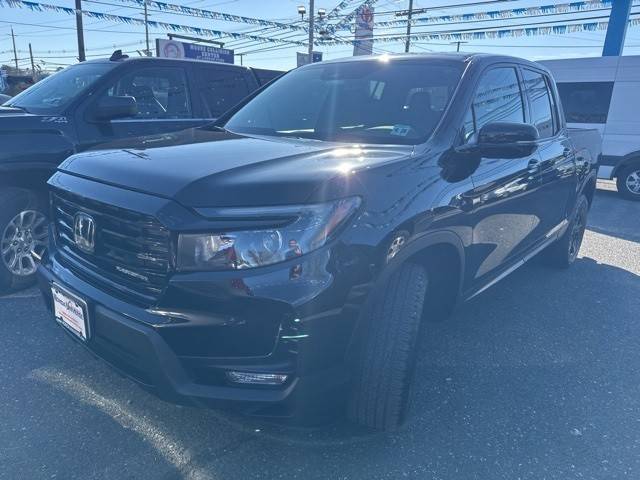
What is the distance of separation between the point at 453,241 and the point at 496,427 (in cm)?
97

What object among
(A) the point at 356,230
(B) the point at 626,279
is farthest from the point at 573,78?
(A) the point at 356,230

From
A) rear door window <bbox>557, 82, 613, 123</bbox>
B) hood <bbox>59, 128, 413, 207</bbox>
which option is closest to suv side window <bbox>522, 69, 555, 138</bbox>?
hood <bbox>59, 128, 413, 207</bbox>

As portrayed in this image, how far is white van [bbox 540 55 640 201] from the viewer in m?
9.33

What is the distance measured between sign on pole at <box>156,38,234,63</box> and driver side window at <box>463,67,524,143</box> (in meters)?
22.8

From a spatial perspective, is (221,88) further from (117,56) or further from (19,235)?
(19,235)

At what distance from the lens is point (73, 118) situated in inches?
155

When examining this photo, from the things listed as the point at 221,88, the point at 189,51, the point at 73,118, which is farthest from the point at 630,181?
the point at 189,51

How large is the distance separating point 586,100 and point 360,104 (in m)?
8.77

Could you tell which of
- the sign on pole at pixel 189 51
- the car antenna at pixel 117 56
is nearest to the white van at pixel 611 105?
the car antenna at pixel 117 56

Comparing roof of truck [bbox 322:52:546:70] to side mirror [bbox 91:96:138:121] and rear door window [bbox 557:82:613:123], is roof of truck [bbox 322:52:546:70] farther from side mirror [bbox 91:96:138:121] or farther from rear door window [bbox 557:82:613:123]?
rear door window [bbox 557:82:613:123]

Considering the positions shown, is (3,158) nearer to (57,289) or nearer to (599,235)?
(57,289)

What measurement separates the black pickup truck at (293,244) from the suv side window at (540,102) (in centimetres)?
97

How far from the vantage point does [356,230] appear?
6.30 feet

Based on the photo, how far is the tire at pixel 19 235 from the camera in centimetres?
366
